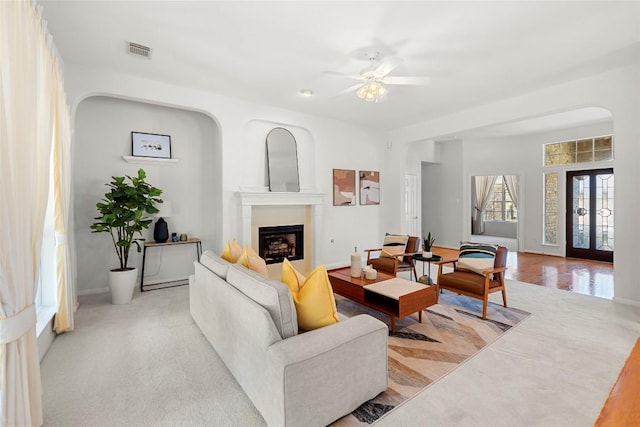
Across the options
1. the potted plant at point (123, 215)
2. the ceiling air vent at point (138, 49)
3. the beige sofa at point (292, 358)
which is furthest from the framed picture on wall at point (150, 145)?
the beige sofa at point (292, 358)

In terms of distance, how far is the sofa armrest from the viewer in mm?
1548

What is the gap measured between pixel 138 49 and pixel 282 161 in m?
2.60

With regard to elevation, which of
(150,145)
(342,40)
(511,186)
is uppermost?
(342,40)

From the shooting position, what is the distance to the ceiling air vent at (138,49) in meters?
3.10

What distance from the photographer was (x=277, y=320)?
5.83 feet

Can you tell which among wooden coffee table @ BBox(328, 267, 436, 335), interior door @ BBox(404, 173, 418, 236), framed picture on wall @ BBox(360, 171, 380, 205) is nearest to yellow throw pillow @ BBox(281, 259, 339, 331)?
wooden coffee table @ BBox(328, 267, 436, 335)

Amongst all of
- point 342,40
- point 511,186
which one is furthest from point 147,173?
point 511,186

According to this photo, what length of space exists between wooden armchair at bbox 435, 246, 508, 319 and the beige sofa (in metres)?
1.71

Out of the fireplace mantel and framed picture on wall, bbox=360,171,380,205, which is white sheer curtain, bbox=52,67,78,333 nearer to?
the fireplace mantel

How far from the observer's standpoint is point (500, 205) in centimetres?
1066

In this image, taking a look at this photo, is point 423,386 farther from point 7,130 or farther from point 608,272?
point 608,272

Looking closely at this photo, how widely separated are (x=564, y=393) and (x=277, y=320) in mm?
2038

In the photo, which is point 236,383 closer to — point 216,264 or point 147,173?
point 216,264

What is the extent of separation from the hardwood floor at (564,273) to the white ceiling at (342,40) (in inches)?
119
